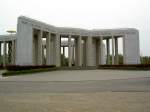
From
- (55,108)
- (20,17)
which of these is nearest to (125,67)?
(20,17)

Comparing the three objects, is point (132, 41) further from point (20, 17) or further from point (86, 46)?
point (20, 17)

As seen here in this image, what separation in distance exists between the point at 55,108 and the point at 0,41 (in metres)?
50.6

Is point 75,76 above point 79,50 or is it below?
below

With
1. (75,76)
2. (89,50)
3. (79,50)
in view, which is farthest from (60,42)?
(75,76)

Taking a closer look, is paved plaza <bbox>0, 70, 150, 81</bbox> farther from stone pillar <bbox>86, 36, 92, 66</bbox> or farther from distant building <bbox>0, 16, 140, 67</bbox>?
stone pillar <bbox>86, 36, 92, 66</bbox>

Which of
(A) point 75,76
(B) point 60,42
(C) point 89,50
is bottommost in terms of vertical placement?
(A) point 75,76

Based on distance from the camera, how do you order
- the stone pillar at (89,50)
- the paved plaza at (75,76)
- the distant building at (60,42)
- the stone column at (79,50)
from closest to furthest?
the paved plaza at (75,76), the distant building at (60,42), the stone column at (79,50), the stone pillar at (89,50)

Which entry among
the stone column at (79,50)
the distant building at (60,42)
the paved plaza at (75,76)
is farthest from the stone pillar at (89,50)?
the paved plaza at (75,76)

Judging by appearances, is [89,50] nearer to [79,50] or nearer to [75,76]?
[79,50]

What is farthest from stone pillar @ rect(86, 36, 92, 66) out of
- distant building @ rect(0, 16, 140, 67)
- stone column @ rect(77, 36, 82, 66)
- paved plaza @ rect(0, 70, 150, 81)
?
paved plaza @ rect(0, 70, 150, 81)

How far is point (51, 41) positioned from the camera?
157 feet

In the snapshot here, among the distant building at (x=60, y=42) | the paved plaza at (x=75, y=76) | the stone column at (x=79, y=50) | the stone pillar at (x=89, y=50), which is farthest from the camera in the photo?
the stone pillar at (x=89, y=50)

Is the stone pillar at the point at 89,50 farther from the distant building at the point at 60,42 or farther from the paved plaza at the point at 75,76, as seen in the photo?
the paved plaza at the point at 75,76

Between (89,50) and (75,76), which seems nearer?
(75,76)
